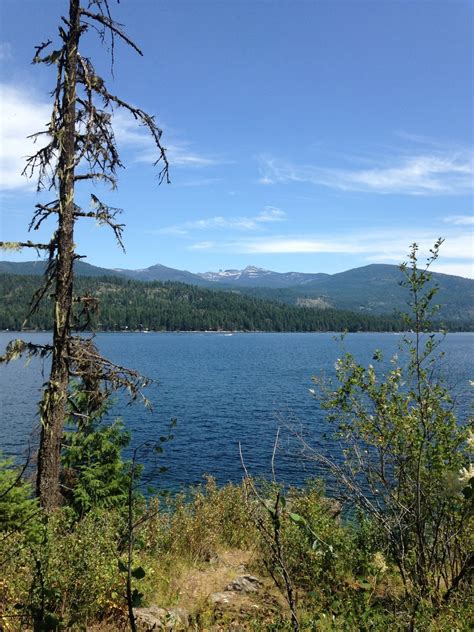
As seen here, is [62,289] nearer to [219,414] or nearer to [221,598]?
[221,598]

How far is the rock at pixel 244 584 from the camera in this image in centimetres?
782

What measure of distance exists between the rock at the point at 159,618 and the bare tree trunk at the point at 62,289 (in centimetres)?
388

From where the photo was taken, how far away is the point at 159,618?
5840mm

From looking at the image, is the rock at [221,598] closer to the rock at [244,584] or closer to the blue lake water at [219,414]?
the rock at [244,584]

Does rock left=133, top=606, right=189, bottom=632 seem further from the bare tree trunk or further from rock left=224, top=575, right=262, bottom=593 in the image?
the bare tree trunk

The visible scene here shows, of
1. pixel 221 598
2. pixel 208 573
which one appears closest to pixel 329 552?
pixel 221 598

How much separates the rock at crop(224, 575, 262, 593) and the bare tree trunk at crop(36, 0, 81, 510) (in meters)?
3.91

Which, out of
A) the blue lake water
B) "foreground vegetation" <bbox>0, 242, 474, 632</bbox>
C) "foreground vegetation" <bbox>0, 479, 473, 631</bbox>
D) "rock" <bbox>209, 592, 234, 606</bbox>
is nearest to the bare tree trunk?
the blue lake water

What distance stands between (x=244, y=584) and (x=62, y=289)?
251 inches

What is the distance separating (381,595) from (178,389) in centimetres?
5489

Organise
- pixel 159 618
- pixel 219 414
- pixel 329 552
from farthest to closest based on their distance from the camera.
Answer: pixel 219 414, pixel 159 618, pixel 329 552

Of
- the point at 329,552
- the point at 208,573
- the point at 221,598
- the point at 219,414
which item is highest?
the point at 329,552

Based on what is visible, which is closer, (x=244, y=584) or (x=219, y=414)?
(x=244, y=584)

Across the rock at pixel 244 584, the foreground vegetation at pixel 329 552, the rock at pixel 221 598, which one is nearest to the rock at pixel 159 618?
the foreground vegetation at pixel 329 552
